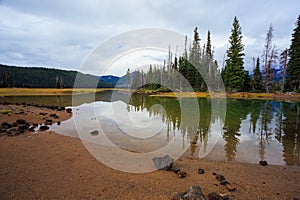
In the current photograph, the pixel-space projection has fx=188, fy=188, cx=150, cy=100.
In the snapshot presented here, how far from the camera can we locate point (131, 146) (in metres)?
8.29

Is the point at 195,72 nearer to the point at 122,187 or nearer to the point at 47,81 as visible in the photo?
the point at 122,187

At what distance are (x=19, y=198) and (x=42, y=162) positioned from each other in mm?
1986

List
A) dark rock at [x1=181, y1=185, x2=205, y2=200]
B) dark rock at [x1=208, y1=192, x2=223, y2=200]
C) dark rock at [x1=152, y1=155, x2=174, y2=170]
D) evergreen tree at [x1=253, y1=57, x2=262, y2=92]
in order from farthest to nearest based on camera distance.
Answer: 1. evergreen tree at [x1=253, y1=57, x2=262, y2=92]
2. dark rock at [x1=152, y1=155, x2=174, y2=170]
3. dark rock at [x1=208, y1=192, x2=223, y2=200]
4. dark rock at [x1=181, y1=185, x2=205, y2=200]

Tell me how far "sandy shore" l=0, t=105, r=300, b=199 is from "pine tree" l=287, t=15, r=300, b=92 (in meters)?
40.5

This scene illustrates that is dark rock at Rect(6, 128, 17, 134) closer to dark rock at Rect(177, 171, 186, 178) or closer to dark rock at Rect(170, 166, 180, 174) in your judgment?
dark rock at Rect(170, 166, 180, 174)

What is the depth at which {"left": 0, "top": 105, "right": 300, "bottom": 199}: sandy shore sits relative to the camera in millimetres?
4316

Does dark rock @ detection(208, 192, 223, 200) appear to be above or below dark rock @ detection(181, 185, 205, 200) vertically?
below

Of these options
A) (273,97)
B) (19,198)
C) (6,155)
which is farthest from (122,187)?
(273,97)

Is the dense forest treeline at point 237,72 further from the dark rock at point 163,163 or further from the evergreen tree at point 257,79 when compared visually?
the dark rock at point 163,163

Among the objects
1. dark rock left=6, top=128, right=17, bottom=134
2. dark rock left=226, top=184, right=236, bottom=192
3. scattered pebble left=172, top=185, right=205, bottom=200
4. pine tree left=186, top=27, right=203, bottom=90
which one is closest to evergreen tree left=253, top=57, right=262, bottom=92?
pine tree left=186, top=27, right=203, bottom=90

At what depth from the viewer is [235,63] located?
4219 cm

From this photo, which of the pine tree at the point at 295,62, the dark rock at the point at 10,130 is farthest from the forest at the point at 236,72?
the dark rock at the point at 10,130

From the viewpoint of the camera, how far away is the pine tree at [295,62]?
123 ft

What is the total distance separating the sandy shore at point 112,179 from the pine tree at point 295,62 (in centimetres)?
4054
